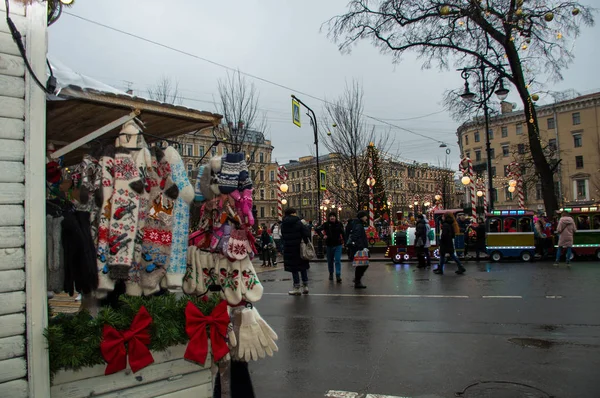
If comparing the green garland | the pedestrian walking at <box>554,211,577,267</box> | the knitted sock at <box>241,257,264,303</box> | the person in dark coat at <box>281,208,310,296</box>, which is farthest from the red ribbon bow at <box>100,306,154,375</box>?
the pedestrian walking at <box>554,211,577,267</box>

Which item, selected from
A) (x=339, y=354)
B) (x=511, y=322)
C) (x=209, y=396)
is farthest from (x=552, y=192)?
(x=209, y=396)

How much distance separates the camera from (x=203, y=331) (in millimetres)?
3539

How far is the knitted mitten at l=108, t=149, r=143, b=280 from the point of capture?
3.43 meters

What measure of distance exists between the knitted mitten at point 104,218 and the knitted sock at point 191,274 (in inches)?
27.2

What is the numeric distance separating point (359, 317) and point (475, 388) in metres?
→ 3.47

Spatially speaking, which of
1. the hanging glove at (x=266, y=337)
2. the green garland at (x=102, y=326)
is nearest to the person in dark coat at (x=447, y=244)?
the hanging glove at (x=266, y=337)

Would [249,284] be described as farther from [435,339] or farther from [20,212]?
[435,339]

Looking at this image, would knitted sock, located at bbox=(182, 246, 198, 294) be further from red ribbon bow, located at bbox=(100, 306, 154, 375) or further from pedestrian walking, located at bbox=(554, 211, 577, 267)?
pedestrian walking, located at bbox=(554, 211, 577, 267)

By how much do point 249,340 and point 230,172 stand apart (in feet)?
4.79

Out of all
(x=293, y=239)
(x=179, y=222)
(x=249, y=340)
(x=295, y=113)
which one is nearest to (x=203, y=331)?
(x=249, y=340)

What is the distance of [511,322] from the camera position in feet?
23.5

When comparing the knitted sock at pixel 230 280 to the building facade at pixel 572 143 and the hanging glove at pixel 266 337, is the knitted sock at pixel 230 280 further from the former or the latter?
the building facade at pixel 572 143

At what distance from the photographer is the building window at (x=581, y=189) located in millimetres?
60688

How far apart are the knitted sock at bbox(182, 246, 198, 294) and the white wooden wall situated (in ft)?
4.11
